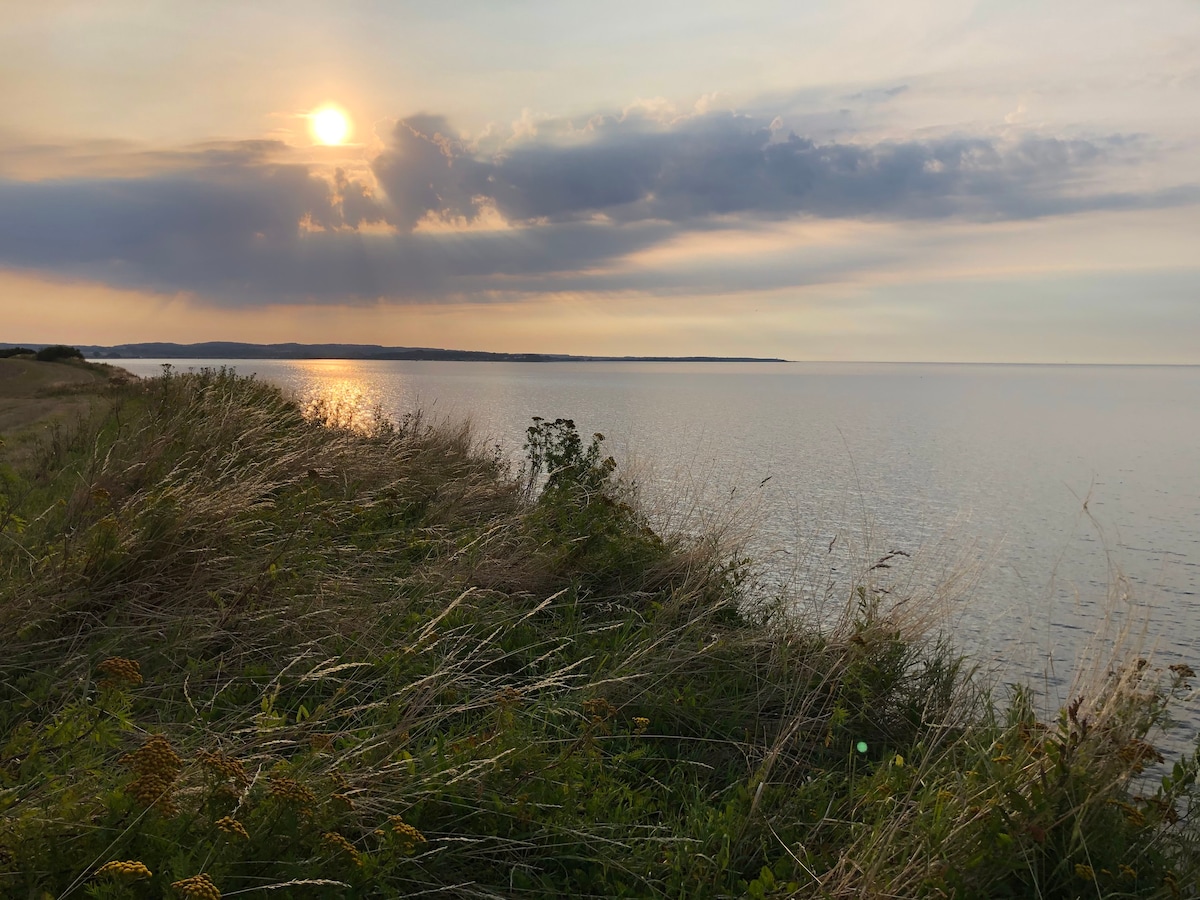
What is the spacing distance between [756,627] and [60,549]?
550 cm

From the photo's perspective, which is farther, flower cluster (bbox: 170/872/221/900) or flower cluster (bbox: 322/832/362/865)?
flower cluster (bbox: 322/832/362/865)

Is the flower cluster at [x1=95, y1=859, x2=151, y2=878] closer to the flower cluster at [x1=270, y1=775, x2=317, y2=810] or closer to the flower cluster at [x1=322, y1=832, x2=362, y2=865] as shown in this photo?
the flower cluster at [x1=270, y1=775, x2=317, y2=810]

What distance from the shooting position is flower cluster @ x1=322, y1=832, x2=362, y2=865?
269 cm

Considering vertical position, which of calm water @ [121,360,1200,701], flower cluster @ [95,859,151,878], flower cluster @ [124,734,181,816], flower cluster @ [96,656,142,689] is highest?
flower cluster @ [96,656,142,689]

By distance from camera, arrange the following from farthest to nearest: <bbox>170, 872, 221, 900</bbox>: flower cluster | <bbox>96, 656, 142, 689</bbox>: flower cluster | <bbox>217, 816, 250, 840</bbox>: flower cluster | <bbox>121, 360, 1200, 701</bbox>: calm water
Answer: <bbox>121, 360, 1200, 701</bbox>: calm water → <bbox>96, 656, 142, 689</bbox>: flower cluster → <bbox>217, 816, 250, 840</bbox>: flower cluster → <bbox>170, 872, 221, 900</bbox>: flower cluster

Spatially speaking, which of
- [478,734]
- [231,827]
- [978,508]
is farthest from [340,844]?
[978,508]

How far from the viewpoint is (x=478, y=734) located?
12.4ft

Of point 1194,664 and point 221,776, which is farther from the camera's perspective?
point 1194,664

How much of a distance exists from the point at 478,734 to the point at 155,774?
1.49 metres

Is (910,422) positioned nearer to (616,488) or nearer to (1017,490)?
(1017,490)

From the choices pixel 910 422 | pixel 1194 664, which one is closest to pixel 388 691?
pixel 1194 664

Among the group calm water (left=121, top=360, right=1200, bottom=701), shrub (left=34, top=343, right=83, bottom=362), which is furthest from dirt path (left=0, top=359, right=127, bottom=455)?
calm water (left=121, top=360, right=1200, bottom=701)

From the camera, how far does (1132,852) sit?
3.37m

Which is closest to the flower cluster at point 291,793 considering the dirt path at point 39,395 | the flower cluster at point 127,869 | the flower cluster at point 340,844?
the flower cluster at point 340,844
